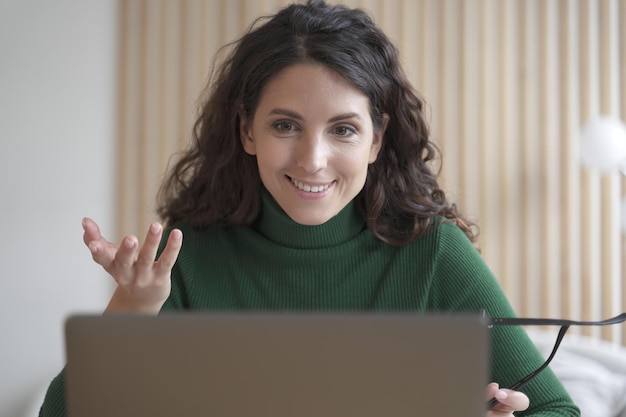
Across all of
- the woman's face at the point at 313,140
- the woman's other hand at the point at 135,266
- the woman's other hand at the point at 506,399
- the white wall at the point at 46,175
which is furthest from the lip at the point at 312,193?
the white wall at the point at 46,175

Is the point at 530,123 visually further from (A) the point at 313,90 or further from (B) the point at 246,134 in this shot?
(A) the point at 313,90

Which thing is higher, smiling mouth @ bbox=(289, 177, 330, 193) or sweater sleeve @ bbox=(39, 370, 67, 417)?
smiling mouth @ bbox=(289, 177, 330, 193)

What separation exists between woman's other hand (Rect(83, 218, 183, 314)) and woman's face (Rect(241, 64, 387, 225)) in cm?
42

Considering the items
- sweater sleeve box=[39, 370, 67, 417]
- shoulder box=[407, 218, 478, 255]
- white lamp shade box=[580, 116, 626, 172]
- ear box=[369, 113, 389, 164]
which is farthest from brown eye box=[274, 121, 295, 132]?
white lamp shade box=[580, 116, 626, 172]

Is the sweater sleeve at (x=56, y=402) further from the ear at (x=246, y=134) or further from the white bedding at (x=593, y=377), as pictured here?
the white bedding at (x=593, y=377)

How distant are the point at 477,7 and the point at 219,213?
180 centimetres

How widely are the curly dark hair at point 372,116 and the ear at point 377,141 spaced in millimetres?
13

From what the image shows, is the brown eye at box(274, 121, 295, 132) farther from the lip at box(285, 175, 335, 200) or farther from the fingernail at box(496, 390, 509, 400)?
the fingernail at box(496, 390, 509, 400)

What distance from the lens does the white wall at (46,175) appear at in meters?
3.24

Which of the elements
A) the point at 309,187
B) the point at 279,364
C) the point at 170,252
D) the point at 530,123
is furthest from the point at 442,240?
the point at 530,123

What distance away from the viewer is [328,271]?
167 cm

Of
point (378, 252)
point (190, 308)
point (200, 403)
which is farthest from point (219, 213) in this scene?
point (200, 403)

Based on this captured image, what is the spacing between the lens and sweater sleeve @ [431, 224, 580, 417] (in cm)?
145

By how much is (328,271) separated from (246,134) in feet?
1.04
